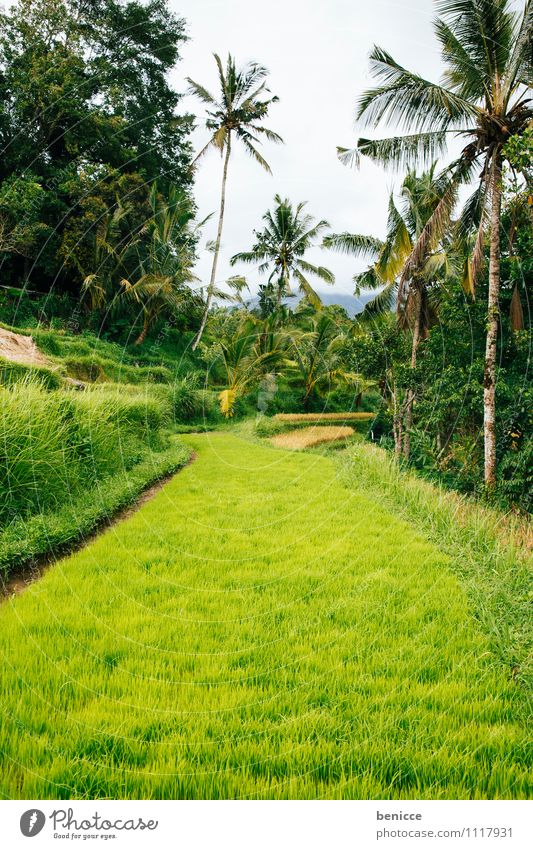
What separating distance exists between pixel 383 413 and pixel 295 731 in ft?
32.4

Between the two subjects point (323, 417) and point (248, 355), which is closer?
point (323, 417)

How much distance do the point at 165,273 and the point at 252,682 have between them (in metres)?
5.39

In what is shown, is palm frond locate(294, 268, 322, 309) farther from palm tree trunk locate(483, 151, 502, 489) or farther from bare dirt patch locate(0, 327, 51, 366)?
palm tree trunk locate(483, 151, 502, 489)

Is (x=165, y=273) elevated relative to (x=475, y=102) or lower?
lower

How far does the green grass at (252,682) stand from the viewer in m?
1.54

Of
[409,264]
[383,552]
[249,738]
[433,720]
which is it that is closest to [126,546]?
[383,552]

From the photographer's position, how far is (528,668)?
2186 mm

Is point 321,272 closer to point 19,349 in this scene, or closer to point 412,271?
point 19,349

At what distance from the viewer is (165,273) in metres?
6.12

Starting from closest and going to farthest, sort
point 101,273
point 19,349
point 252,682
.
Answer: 1. point 252,682
2. point 19,349
3. point 101,273

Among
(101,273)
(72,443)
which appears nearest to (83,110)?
(101,273)

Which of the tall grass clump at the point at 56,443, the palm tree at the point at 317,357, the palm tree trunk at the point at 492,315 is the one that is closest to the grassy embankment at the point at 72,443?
the tall grass clump at the point at 56,443

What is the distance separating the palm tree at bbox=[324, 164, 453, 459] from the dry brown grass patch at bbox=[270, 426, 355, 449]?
6.37 ft

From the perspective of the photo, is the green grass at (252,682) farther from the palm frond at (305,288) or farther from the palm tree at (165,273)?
Answer: the palm tree at (165,273)
